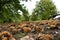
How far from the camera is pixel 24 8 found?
144 inches

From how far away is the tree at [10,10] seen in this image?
3.43m

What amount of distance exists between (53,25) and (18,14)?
109 centimetres

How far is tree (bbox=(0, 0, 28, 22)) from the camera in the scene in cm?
343

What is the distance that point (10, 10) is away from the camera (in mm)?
3713

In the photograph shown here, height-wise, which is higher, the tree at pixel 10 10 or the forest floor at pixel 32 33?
the tree at pixel 10 10

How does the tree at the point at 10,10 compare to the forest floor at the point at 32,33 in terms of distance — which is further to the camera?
the tree at the point at 10,10

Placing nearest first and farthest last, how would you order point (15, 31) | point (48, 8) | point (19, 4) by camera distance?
point (15, 31) → point (19, 4) → point (48, 8)

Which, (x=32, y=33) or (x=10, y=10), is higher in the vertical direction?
(x=10, y=10)

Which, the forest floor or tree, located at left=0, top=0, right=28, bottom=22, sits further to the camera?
tree, located at left=0, top=0, right=28, bottom=22

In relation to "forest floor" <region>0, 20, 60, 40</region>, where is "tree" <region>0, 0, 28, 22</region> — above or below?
above

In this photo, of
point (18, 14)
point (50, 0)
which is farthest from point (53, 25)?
point (50, 0)

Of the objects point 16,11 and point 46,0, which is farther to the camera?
point 46,0

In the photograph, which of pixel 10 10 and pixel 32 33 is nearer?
pixel 32 33

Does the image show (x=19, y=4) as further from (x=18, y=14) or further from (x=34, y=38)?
(x=34, y=38)
